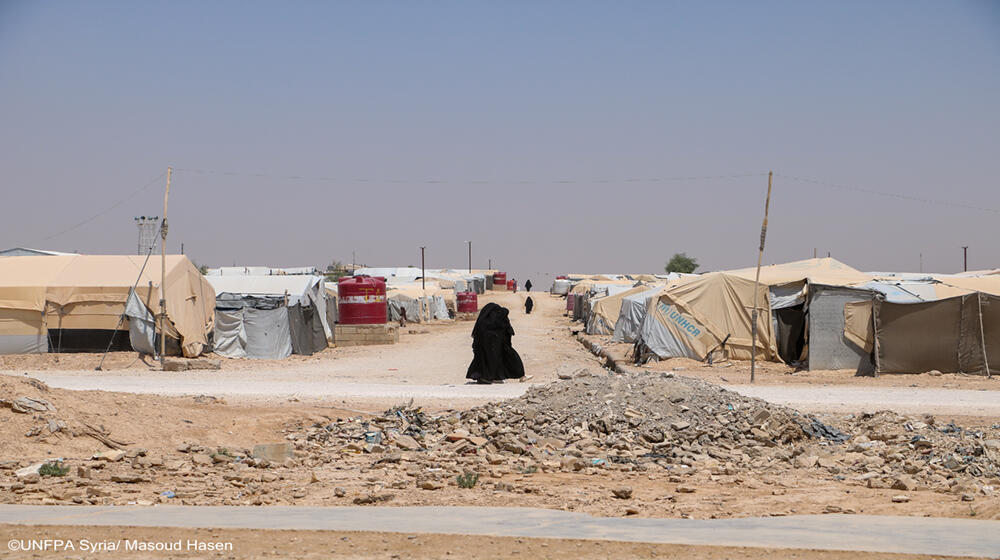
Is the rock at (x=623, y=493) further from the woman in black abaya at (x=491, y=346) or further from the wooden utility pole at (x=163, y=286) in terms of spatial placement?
the wooden utility pole at (x=163, y=286)

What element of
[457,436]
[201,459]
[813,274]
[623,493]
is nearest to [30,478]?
[201,459]

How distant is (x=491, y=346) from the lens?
1925cm

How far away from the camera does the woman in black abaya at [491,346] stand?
63.0ft

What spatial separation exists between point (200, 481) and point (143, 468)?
2.62 ft

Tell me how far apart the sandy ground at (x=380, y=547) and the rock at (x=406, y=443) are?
500 cm

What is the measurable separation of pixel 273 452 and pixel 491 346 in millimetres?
9342

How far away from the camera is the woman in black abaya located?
63.0 feet

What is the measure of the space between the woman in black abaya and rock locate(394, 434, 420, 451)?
7.63 meters

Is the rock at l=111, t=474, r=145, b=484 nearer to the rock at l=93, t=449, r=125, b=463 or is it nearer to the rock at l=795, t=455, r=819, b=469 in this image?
the rock at l=93, t=449, r=125, b=463

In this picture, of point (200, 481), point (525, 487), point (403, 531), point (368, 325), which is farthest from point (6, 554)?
point (368, 325)

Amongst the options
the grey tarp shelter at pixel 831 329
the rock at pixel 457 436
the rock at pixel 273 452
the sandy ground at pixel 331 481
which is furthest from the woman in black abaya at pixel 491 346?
the rock at pixel 273 452

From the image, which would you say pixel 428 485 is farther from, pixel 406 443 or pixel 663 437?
pixel 663 437

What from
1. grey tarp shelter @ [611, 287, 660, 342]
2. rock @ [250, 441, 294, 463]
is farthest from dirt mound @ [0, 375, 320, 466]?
grey tarp shelter @ [611, 287, 660, 342]

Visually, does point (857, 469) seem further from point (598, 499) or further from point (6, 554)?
point (6, 554)
